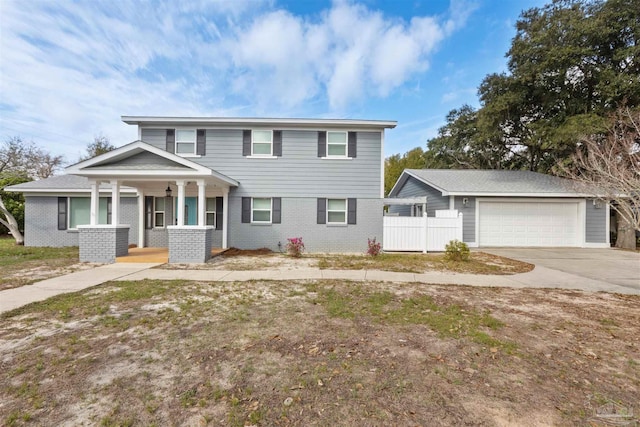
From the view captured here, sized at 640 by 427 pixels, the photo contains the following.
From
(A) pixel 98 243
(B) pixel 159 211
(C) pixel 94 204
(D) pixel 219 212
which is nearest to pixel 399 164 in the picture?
(D) pixel 219 212

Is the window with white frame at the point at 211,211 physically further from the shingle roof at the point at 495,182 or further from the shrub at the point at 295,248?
the shingle roof at the point at 495,182

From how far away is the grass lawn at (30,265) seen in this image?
665 centimetres

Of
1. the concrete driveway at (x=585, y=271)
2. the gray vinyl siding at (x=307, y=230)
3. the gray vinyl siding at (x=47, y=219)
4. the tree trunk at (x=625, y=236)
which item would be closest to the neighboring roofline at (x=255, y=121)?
the gray vinyl siding at (x=307, y=230)

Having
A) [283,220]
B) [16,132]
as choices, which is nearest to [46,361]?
[283,220]

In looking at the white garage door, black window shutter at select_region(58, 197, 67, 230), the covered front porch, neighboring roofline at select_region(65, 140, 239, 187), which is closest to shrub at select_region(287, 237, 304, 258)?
the covered front porch

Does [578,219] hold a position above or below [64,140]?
below

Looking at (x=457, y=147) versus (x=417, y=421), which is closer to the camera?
(x=417, y=421)

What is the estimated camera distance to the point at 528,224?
14.4 m

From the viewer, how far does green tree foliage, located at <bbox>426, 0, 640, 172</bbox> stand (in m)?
13.7

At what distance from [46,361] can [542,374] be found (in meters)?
5.22

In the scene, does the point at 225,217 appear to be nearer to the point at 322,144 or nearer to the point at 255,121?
the point at 255,121

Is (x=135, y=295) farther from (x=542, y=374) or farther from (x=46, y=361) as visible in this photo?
(x=542, y=374)

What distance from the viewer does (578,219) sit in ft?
46.7

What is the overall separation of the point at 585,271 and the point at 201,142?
1420 cm
